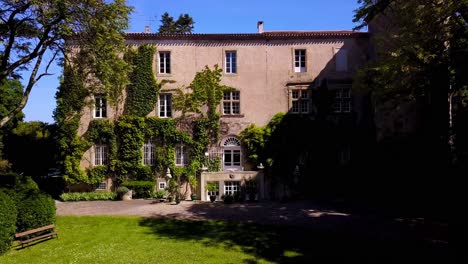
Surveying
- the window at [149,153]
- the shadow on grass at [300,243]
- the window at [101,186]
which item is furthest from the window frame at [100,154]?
the shadow on grass at [300,243]

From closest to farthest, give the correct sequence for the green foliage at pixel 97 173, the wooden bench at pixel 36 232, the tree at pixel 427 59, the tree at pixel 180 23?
the wooden bench at pixel 36 232 < the tree at pixel 427 59 < the green foliage at pixel 97 173 < the tree at pixel 180 23

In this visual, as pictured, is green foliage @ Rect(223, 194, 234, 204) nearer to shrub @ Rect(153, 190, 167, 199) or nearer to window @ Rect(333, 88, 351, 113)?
shrub @ Rect(153, 190, 167, 199)

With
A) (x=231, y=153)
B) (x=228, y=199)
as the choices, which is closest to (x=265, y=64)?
(x=231, y=153)

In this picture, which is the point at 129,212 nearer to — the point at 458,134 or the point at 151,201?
the point at 151,201

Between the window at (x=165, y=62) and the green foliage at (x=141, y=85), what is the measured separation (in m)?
0.70

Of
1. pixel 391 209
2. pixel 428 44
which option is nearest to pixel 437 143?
pixel 391 209

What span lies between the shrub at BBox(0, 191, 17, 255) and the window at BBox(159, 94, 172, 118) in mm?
12744

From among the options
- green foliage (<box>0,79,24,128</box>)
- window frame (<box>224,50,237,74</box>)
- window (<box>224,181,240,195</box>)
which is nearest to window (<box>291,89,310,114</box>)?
window frame (<box>224,50,237,74</box>)

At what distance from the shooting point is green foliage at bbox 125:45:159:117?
23234 mm

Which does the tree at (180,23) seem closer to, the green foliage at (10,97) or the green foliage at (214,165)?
the green foliage at (10,97)

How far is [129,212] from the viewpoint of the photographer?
671 inches

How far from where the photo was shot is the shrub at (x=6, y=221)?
1127cm

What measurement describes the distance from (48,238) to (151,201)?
817 centimetres

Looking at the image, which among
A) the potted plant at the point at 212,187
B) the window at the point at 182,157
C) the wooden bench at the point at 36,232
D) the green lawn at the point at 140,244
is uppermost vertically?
the window at the point at 182,157
